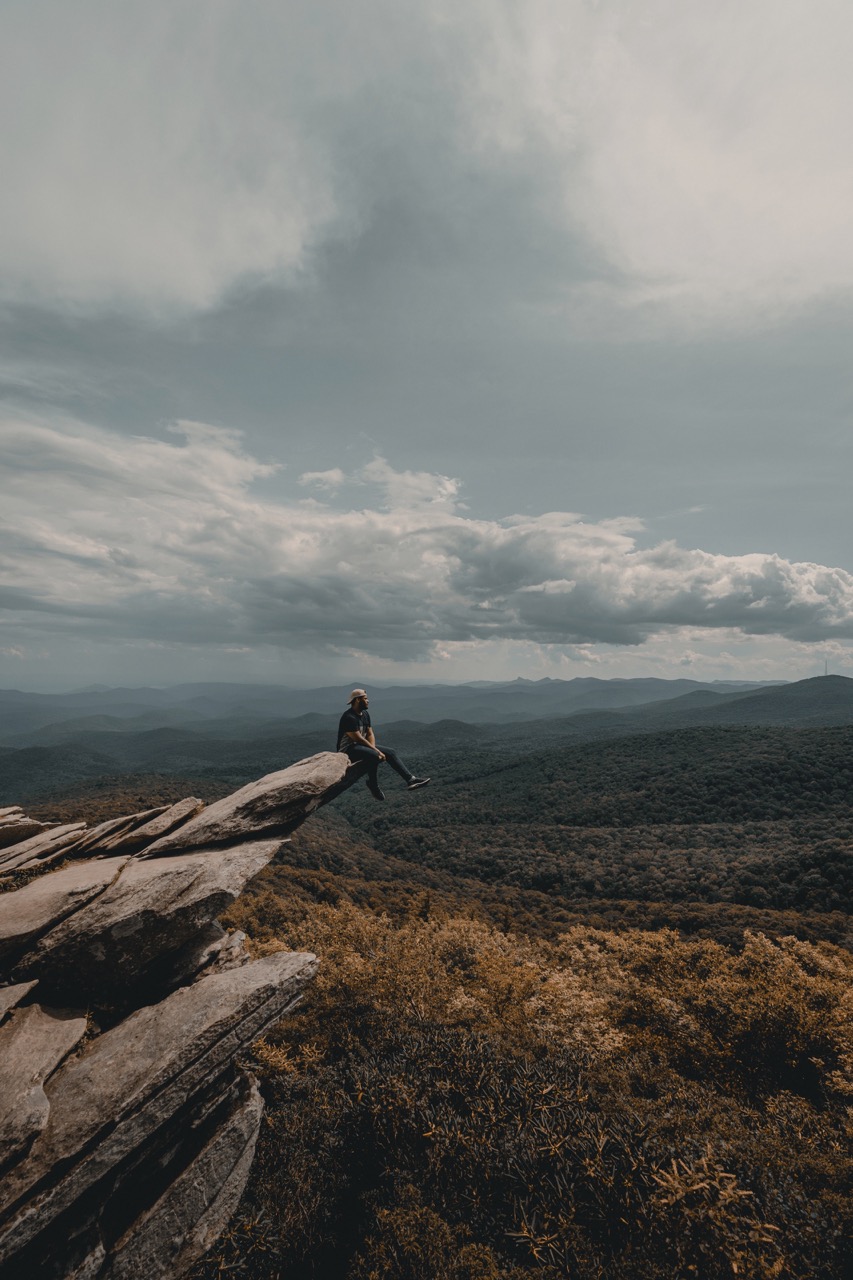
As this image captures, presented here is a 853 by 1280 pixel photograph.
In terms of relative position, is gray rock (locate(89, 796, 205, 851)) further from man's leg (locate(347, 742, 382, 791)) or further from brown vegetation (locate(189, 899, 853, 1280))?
brown vegetation (locate(189, 899, 853, 1280))

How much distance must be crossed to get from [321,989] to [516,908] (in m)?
62.3

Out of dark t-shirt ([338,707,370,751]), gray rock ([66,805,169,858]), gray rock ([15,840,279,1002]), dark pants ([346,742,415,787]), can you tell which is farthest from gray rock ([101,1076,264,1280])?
dark t-shirt ([338,707,370,751])

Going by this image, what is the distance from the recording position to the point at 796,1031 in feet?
65.3

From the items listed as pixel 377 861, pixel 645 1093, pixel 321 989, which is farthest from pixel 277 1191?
pixel 377 861

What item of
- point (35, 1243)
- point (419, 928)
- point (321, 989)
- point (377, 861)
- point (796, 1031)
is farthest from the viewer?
point (377, 861)

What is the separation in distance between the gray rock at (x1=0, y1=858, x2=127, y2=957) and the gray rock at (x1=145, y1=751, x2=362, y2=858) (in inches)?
76.8

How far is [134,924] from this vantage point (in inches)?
460

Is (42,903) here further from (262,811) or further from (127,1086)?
(262,811)

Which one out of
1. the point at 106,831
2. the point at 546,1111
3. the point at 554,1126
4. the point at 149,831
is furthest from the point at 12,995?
the point at 546,1111

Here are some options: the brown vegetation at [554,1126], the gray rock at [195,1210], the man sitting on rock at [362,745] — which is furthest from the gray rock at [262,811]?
the brown vegetation at [554,1126]

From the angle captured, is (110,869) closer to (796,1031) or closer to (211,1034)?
(211,1034)

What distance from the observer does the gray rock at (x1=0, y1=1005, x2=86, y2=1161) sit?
8664 millimetres

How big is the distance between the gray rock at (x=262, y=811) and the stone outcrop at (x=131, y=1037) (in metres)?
0.06

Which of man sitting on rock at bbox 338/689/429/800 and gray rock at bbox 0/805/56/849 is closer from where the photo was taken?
gray rock at bbox 0/805/56/849
